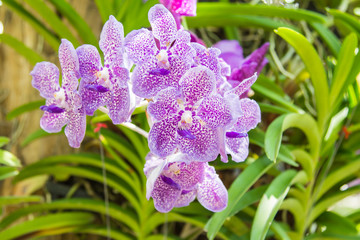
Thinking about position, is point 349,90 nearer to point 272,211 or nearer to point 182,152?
point 272,211

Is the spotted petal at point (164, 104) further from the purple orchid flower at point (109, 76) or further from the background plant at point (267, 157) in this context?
the background plant at point (267, 157)

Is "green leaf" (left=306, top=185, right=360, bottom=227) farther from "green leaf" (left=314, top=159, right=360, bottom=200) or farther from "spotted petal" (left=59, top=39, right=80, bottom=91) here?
"spotted petal" (left=59, top=39, right=80, bottom=91)

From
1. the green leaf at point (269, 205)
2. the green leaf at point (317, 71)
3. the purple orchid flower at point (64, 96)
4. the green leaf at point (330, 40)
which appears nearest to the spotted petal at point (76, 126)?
the purple orchid flower at point (64, 96)

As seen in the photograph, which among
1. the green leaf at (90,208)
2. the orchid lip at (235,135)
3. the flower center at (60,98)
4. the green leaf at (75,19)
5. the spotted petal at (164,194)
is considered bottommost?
the spotted petal at (164,194)

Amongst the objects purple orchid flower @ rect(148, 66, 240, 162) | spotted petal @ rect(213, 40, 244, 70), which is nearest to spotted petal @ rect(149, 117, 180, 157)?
purple orchid flower @ rect(148, 66, 240, 162)

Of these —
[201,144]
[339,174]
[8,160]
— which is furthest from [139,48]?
[339,174]

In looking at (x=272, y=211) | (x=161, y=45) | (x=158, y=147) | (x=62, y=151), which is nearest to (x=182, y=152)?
(x=158, y=147)
